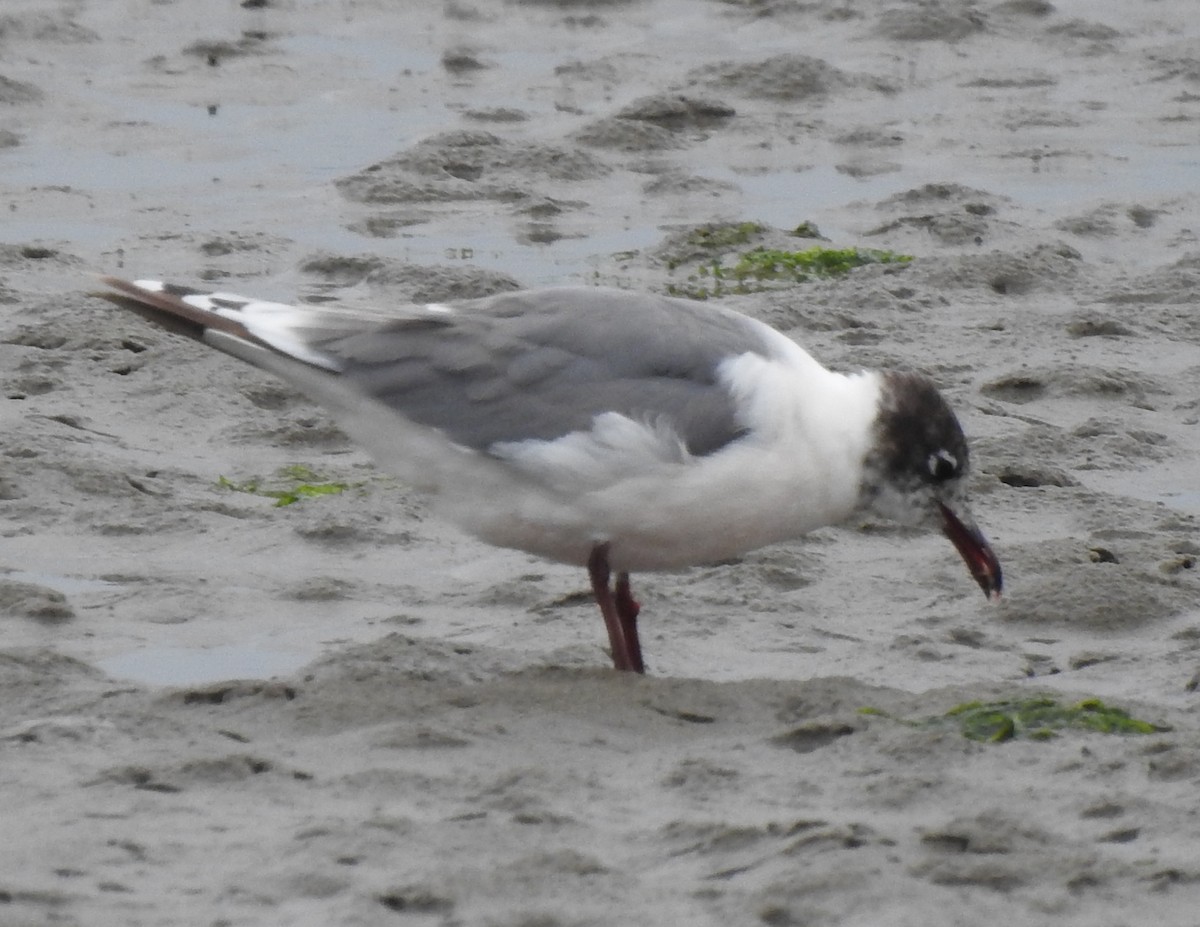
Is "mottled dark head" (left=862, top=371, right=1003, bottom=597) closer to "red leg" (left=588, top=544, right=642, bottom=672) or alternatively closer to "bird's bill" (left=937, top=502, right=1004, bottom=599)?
"bird's bill" (left=937, top=502, right=1004, bottom=599)

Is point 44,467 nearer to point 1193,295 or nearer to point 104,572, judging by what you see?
point 104,572

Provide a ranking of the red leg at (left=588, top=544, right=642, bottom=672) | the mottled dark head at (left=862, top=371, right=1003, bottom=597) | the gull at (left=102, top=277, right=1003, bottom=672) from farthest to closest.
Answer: the mottled dark head at (left=862, top=371, right=1003, bottom=597)
the red leg at (left=588, top=544, right=642, bottom=672)
the gull at (left=102, top=277, right=1003, bottom=672)

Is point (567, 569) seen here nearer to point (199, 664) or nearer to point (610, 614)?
point (610, 614)

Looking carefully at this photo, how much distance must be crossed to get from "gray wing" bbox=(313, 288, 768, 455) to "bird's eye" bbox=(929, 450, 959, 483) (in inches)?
24.4

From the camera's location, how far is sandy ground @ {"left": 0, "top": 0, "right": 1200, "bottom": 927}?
4875 millimetres

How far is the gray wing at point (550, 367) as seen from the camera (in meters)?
6.14

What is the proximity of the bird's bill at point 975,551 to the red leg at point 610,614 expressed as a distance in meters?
1.03

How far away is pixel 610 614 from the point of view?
6281mm

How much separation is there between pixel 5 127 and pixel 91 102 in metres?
0.58

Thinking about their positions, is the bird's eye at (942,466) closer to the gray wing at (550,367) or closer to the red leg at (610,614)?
the gray wing at (550,367)

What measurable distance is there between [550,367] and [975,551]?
4.62 ft

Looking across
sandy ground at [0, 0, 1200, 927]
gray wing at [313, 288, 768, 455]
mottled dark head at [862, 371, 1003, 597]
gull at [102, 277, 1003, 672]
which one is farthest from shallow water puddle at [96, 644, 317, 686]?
mottled dark head at [862, 371, 1003, 597]

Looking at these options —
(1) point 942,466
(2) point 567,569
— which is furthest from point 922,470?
(2) point 567,569

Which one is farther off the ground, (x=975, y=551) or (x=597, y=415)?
(x=597, y=415)
